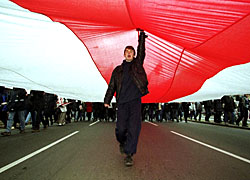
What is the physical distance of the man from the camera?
3.50 meters

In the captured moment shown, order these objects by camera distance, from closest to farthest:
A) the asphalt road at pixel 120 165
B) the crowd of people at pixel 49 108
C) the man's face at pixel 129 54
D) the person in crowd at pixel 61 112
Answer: the asphalt road at pixel 120 165 < the man's face at pixel 129 54 < the crowd of people at pixel 49 108 < the person in crowd at pixel 61 112

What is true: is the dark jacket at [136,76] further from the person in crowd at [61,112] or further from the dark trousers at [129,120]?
the person in crowd at [61,112]

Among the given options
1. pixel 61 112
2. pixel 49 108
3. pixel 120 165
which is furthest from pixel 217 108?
pixel 120 165

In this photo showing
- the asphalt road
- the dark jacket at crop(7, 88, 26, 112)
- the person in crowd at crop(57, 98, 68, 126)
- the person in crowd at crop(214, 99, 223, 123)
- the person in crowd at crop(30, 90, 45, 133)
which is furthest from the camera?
the person in crowd at crop(214, 99, 223, 123)

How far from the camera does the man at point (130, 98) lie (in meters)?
3.50

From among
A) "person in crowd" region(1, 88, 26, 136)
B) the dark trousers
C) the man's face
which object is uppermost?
the man's face

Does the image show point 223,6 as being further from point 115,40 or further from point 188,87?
point 188,87

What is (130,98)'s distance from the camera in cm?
356

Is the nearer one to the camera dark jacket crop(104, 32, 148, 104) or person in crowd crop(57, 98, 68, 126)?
dark jacket crop(104, 32, 148, 104)

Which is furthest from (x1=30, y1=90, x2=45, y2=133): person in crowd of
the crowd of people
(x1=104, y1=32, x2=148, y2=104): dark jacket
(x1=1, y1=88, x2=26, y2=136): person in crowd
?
(x1=104, y1=32, x2=148, y2=104): dark jacket

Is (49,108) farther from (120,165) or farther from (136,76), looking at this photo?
(136,76)

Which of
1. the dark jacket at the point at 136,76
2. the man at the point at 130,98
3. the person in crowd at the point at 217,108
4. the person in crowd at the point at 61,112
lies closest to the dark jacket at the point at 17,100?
the person in crowd at the point at 61,112

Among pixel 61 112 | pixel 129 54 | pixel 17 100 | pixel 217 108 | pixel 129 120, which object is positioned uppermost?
pixel 129 54

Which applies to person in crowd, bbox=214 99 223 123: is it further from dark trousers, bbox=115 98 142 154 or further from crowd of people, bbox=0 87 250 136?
dark trousers, bbox=115 98 142 154
